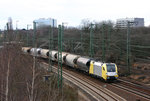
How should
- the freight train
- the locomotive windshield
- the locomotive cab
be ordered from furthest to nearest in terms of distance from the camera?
1. the locomotive windshield
2. the freight train
3. the locomotive cab

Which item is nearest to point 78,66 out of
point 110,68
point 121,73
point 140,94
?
point 121,73

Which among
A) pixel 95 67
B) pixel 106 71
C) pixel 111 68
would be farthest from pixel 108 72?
pixel 95 67

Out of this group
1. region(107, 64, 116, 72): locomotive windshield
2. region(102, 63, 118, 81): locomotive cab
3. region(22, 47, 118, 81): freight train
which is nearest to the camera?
region(102, 63, 118, 81): locomotive cab

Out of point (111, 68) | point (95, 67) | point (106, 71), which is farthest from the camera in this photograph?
point (95, 67)

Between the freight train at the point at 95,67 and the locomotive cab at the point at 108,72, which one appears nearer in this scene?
the locomotive cab at the point at 108,72

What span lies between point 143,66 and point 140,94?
1838cm

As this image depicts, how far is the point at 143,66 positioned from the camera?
34625mm

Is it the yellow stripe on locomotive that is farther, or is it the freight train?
the freight train

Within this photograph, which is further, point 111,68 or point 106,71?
point 111,68

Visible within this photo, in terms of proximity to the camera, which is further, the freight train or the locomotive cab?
the freight train

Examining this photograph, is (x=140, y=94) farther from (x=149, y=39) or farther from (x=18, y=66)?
(x=149, y=39)

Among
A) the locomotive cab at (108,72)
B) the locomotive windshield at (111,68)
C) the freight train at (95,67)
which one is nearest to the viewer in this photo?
the locomotive cab at (108,72)

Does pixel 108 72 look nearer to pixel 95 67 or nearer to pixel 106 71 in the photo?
pixel 106 71

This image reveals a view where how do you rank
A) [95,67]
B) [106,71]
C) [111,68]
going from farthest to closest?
[95,67], [111,68], [106,71]
